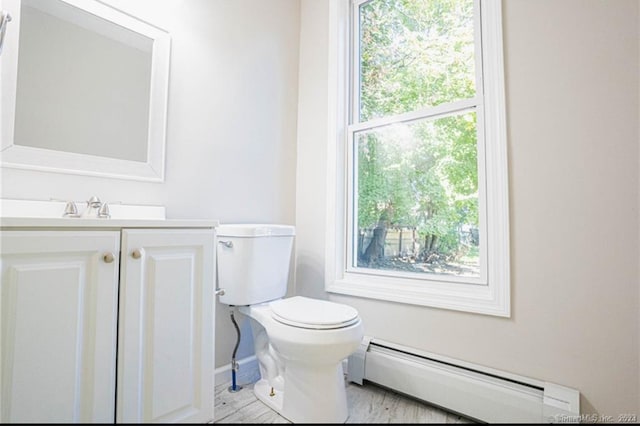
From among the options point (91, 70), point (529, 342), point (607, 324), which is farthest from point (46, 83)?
point (607, 324)

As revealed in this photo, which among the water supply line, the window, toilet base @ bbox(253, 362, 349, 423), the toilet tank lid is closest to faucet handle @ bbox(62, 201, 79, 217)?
the toilet tank lid

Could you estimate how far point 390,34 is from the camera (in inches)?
74.8

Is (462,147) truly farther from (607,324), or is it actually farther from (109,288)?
(109,288)

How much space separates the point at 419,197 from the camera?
1.68 metres

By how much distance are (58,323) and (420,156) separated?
5.21 ft

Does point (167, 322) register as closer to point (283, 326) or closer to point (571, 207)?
point (283, 326)

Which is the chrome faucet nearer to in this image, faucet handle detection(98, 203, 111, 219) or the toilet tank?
faucet handle detection(98, 203, 111, 219)

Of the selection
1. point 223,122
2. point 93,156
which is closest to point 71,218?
point 93,156

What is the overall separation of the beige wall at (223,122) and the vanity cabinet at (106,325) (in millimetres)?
504

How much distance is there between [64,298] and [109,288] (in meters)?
0.10

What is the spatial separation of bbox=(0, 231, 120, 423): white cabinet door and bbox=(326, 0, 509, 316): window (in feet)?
3.99

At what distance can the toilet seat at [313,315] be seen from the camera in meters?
1.18

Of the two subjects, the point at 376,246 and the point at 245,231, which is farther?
the point at 376,246

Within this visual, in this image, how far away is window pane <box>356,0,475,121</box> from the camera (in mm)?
1596
